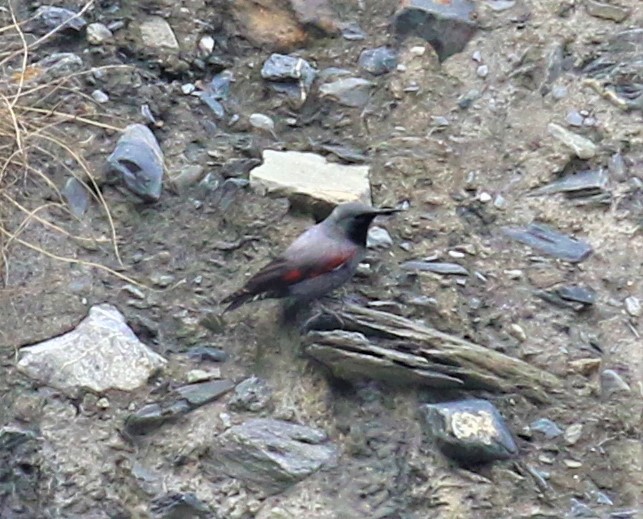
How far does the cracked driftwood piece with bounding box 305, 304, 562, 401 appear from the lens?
363 cm

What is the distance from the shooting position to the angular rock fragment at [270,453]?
344 cm

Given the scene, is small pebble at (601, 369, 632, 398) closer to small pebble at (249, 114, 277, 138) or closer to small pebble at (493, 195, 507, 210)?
small pebble at (493, 195, 507, 210)

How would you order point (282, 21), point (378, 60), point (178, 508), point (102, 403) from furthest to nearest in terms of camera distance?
1. point (282, 21)
2. point (378, 60)
3. point (102, 403)
4. point (178, 508)

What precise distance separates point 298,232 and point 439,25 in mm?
1099

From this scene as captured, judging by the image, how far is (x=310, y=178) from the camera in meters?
4.21

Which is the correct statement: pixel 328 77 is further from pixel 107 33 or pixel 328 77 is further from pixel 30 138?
pixel 30 138

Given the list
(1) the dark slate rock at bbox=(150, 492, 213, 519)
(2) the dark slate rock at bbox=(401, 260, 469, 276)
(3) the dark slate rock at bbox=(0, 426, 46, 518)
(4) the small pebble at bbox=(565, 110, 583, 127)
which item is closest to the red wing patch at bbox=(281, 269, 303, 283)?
(2) the dark slate rock at bbox=(401, 260, 469, 276)

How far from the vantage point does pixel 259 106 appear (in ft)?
15.0

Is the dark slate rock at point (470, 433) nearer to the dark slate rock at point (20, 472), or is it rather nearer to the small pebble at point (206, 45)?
the dark slate rock at point (20, 472)

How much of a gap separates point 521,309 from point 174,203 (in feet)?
3.73

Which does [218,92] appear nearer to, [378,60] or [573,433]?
[378,60]

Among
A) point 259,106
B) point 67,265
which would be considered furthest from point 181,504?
point 259,106

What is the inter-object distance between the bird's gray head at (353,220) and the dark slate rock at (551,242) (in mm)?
483

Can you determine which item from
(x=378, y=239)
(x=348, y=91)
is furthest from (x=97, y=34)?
(x=378, y=239)
